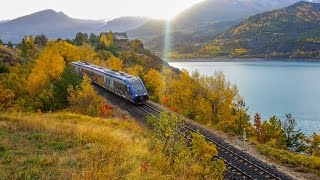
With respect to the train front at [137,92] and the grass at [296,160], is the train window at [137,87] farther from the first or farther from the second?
the grass at [296,160]

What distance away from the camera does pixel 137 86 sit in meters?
38.2

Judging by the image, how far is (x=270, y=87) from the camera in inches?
4724

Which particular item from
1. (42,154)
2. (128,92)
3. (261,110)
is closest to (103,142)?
(42,154)

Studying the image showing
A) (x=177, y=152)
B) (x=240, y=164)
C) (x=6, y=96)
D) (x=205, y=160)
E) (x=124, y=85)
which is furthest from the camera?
(x=124, y=85)

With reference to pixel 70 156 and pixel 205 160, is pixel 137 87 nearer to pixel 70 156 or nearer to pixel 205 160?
pixel 205 160

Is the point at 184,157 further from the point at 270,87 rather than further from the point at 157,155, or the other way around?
the point at 270,87

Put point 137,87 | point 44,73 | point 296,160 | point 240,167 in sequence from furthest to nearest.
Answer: point 44,73
point 137,87
point 296,160
point 240,167

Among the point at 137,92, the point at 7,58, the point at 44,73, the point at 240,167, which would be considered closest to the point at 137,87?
the point at 137,92

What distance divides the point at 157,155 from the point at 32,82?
35.6 meters

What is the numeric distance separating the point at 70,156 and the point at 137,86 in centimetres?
2663

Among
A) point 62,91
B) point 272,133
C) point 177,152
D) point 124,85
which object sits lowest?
point 272,133

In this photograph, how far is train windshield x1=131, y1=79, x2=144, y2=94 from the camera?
37.8m

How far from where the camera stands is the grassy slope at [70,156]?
932cm

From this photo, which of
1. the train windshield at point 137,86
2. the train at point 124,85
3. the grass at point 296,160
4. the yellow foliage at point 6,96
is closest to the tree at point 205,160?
the grass at point 296,160
